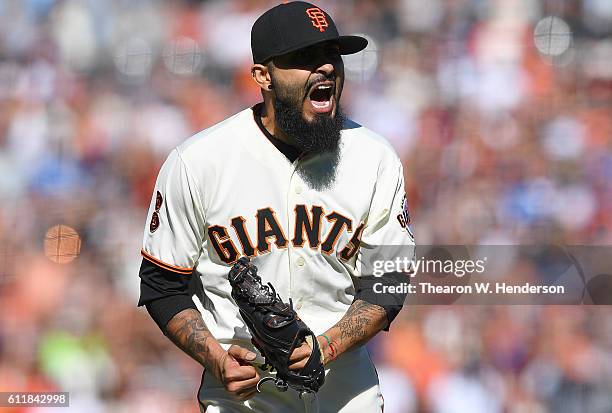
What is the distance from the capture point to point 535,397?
369cm

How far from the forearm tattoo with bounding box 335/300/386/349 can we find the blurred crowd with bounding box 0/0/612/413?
1486mm

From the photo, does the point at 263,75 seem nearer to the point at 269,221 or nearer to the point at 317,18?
the point at 317,18

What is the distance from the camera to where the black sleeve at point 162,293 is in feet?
7.39

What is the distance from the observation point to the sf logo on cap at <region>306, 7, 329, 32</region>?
2.24 m

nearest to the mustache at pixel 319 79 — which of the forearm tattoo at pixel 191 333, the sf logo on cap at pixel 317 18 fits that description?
the sf logo on cap at pixel 317 18

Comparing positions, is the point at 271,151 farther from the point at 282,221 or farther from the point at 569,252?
the point at 569,252

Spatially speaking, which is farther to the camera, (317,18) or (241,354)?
(317,18)

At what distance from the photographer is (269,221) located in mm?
→ 2301

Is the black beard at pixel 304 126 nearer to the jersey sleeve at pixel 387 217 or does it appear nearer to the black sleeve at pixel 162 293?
the jersey sleeve at pixel 387 217

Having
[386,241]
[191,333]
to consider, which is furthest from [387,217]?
[191,333]

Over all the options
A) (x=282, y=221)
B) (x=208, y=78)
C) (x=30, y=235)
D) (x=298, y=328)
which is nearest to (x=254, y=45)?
(x=282, y=221)

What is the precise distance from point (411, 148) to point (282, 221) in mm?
1574

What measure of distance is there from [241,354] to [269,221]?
383 mm

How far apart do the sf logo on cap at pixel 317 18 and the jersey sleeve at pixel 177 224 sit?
1.52 feet
